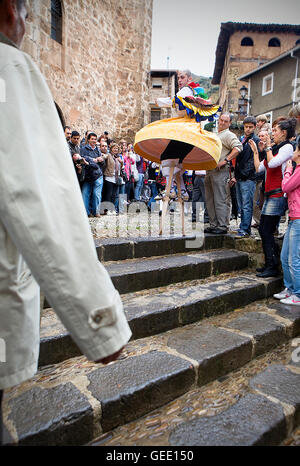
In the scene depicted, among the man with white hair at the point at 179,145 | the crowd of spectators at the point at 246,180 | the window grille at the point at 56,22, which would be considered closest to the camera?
the crowd of spectators at the point at 246,180

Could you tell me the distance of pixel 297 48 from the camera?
16.6 metres

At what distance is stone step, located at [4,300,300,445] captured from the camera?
64.4 inches

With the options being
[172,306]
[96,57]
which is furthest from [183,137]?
[96,57]

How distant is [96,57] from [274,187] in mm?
10480

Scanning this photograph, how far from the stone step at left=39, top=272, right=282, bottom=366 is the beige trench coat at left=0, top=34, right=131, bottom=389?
4.85ft

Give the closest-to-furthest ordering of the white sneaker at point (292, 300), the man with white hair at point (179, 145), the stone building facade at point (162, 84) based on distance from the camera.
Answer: the white sneaker at point (292, 300), the man with white hair at point (179, 145), the stone building facade at point (162, 84)

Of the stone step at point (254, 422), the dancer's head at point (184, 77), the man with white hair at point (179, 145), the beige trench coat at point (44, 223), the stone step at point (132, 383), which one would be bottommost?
the stone step at point (254, 422)

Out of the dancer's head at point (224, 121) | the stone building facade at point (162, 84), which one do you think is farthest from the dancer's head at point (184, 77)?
the stone building facade at point (162, 84)

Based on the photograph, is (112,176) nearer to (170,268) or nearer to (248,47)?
(170,268)

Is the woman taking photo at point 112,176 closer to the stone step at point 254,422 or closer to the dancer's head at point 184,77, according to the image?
the dancer's head at point 184,77

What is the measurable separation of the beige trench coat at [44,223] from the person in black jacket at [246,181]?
4.13 m

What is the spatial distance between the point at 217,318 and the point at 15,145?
279 cm

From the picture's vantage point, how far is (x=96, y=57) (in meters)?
11.6

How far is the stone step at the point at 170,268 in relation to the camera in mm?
3230
